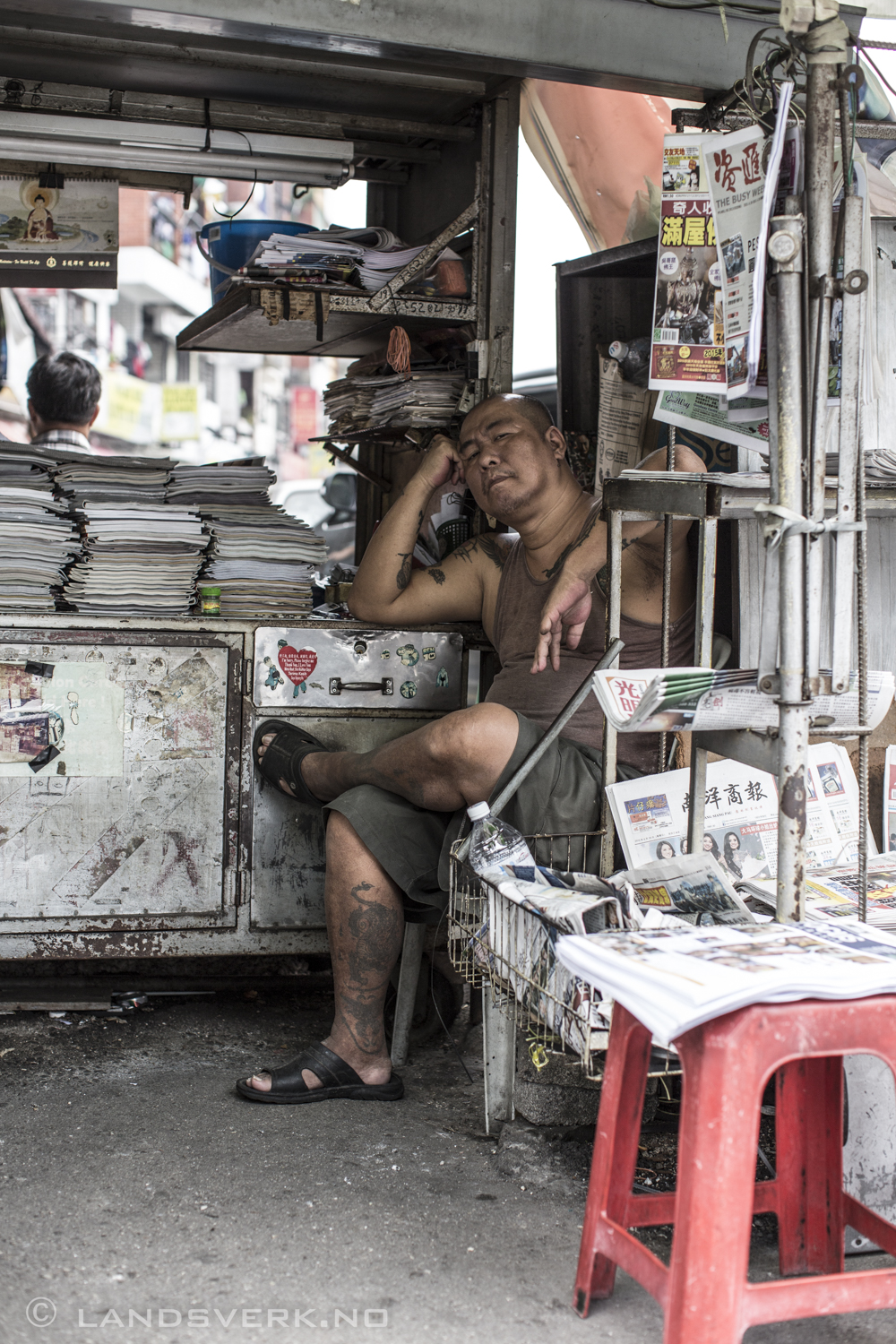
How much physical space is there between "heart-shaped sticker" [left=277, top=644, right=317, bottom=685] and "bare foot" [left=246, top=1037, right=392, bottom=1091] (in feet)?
2.98

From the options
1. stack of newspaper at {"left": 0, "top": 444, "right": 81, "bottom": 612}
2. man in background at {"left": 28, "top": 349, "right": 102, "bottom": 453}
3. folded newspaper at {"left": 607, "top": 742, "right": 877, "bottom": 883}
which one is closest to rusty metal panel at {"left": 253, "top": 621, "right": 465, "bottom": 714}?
stack of newspaper at {"left": 0, "top": 444, "right": 81, "bottom": 612}

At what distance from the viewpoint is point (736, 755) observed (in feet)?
5.56

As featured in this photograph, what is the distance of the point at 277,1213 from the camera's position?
75.8 inches

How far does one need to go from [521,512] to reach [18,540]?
1228 millimetres

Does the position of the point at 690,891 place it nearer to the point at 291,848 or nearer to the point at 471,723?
the point at 471,723

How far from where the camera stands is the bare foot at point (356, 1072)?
243cm

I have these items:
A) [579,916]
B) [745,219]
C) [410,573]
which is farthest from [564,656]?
[745,219]

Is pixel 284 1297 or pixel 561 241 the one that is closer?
pixel 284 1297

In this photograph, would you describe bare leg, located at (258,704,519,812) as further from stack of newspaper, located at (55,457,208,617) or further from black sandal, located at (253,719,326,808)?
stack of newspaper, located at (55,457,208,617)

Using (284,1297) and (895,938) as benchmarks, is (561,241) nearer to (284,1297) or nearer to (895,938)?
(895,938)

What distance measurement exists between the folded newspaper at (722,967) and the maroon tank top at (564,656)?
3.49 feet

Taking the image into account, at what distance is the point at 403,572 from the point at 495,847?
1133 millimetres

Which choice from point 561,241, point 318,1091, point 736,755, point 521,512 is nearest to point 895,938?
point 736,755

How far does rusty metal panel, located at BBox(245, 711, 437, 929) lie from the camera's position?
298cm
